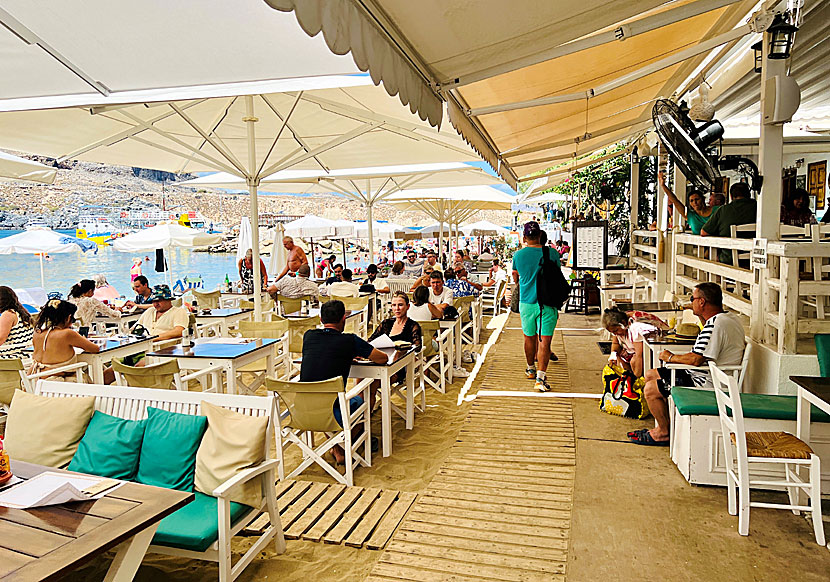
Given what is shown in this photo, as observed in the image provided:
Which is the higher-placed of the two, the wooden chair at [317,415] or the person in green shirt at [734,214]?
the person in green shirt at [734,214]

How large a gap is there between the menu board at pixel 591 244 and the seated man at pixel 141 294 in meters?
7.15

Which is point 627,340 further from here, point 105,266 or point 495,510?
point 105,266

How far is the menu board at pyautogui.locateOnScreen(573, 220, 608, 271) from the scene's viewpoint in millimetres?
10805

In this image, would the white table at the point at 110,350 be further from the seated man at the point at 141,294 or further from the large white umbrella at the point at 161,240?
the large white umbrella at the point at 161,240

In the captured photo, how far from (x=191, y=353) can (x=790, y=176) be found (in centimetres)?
979

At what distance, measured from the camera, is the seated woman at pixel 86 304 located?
7820 millimetres

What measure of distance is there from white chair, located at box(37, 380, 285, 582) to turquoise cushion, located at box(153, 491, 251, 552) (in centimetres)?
4

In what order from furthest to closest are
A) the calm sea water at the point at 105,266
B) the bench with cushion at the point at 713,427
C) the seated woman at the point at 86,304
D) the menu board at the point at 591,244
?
the calm sea water at the point at 105,266, the menu board at the point at 591,244, the seated woman at the point at 86,304, the bench with cushion at the point at 713,427

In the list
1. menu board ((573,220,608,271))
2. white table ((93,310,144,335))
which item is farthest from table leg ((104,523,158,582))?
menu board ((573,220,608,271))

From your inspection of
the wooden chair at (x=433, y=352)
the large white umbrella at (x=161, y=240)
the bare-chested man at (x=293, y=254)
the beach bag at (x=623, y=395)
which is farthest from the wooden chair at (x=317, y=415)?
the large white umbrella at (x=161, y=240)

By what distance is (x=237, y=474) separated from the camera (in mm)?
3014

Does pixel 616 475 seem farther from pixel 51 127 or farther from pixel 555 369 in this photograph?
pixel 51 127

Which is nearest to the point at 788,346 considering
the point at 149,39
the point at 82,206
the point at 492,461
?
the point at 492,461

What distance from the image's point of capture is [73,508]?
2434 mm
